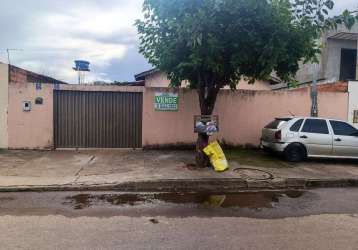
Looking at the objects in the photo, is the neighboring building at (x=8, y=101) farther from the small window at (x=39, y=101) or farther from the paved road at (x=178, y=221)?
the paved road at (x=178, y=221)

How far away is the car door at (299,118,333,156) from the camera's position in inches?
483

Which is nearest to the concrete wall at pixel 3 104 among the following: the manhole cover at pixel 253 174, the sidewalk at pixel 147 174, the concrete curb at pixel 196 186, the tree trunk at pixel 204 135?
the sidewalk at pixel 147 174

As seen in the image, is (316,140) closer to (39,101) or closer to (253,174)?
(253,174)

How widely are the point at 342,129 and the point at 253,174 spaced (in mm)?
4131

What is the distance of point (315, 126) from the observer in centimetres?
1241

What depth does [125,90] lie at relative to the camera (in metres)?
14.1

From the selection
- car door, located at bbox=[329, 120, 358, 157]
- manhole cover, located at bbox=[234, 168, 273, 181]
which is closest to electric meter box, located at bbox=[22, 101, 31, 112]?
manhole cover, located at bbox=[234, 168, 273, 181]

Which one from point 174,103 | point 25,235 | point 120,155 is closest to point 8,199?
point 25,235

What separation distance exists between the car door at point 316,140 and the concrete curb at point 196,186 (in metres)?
2.44

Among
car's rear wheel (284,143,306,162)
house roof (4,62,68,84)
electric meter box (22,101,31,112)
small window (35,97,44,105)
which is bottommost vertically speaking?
car's rear wheel (284,143,306,162)

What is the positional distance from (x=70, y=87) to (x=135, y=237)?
947cm

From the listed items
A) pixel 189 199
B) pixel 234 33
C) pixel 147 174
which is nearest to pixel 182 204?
pixel 189 199

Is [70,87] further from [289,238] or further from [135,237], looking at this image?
[289,238]

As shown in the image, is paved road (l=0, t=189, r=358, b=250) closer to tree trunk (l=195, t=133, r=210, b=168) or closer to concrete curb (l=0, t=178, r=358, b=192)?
concrete curb (l=0, t=178, r=358, b=192)
